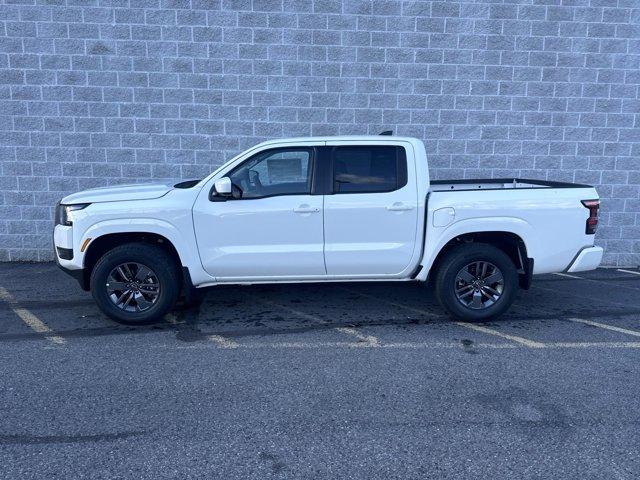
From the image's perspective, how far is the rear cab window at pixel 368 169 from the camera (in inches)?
229

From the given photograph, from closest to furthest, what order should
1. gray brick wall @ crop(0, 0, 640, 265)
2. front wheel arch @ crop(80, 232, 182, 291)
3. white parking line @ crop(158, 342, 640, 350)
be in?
white parking line @ crop(158, 342, 640, 350) → front wheel arch @ crop(80, 232, 182, 291) → gray brick wall @ crop(0, 0, 640, 265)

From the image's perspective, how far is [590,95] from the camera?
874 cm

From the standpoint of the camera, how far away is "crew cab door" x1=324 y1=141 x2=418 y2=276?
5.71 meters

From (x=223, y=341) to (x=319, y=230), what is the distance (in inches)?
57.2

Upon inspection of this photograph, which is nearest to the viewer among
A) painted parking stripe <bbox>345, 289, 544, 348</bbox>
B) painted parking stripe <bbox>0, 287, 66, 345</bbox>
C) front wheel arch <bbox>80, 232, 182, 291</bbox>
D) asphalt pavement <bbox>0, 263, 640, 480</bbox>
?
asphalt pavement <bbox>0, 263, 640, 480</bbox>

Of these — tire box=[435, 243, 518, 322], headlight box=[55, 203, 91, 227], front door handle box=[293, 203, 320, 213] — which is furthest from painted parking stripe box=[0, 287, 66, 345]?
tire box=[435, 243, 518, 322]

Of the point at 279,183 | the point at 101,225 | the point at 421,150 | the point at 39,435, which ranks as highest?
the point at 421,150

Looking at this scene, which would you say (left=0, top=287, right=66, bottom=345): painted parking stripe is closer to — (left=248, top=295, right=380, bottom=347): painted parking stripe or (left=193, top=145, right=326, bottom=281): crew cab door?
(left=193, top=145, right=326, bottom=281): crew cab door

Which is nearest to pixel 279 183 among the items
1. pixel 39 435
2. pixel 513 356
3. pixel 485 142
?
pixel 513 356

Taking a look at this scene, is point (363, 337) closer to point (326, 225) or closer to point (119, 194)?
point (326, 225)

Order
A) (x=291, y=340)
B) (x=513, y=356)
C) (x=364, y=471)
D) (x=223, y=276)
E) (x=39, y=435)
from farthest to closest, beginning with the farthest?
(x=223, y=276), (x=291, y=340), (x=513, y=356), (x=39, y=435), (x=364, y=471)

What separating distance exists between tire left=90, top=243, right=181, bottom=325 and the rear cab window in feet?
6.35

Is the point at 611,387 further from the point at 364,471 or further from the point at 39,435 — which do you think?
the point at 39,435

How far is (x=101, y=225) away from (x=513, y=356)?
4.12 m
